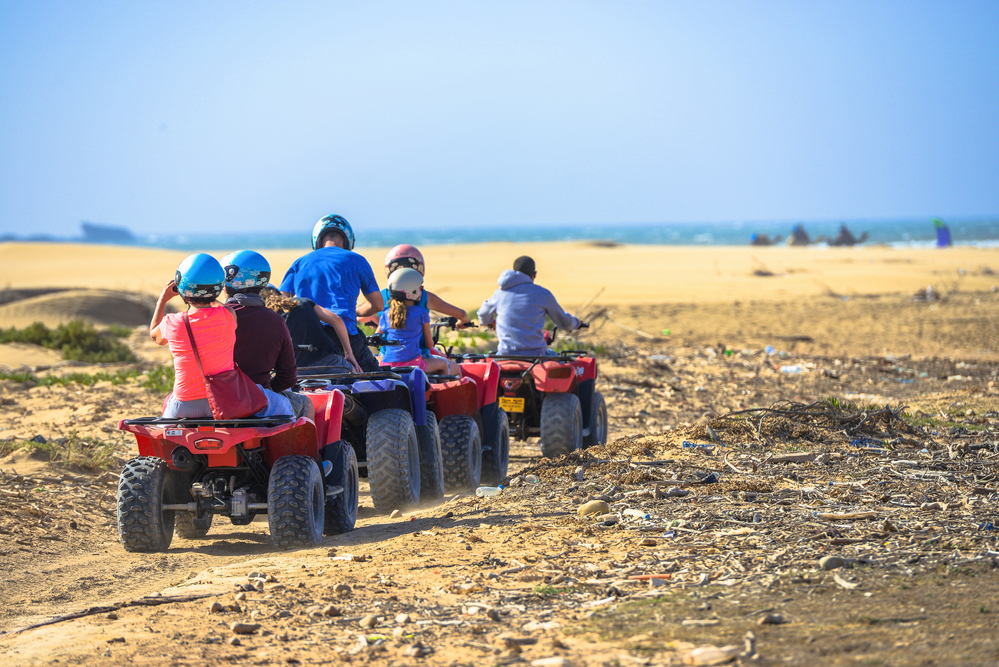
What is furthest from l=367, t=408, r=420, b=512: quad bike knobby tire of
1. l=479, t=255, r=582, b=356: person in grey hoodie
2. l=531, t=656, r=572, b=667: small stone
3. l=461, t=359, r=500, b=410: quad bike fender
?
l=531, t=656, r=572, b=667: small stone

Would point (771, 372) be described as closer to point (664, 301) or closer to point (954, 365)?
point (954, 365)

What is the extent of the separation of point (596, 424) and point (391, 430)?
3343 mm

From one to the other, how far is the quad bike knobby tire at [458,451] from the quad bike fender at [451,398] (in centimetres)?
16

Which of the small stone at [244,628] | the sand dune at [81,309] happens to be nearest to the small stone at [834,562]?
the small stone at [244,628]

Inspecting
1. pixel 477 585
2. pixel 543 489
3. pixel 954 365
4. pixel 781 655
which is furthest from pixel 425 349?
pixel 954 365

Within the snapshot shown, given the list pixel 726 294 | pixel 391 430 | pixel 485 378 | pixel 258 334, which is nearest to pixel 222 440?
pixel 258 334

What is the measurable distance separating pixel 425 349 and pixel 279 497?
8.52 ft

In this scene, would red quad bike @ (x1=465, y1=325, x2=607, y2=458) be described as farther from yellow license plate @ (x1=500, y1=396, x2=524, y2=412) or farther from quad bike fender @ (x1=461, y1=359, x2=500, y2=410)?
quad bike fender @ (x1=461, y1=359, x2=500, y2=410)

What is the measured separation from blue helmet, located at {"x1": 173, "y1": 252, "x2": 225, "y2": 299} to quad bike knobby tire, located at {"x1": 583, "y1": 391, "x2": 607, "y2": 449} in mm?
4781

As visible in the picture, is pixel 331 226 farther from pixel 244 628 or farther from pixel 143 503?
pixel 244 628

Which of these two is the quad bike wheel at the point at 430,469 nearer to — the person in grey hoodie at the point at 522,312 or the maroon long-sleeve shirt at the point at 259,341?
the maroon long-sleeve shirt at the point at 259,341

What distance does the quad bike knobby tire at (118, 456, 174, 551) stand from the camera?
18.1 ft

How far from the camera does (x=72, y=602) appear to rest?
4.94 metres

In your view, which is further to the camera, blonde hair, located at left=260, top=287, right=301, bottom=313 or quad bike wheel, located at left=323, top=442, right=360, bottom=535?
blonde hair, located at left=260, top=287, right=301, bottom=313
